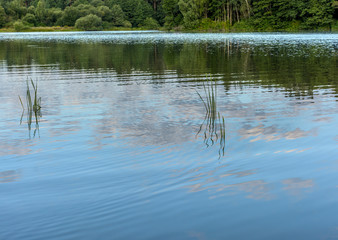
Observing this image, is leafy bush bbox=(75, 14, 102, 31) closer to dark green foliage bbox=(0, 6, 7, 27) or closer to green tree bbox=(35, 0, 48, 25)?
green tree bbox=(35, 0, 48, 25)

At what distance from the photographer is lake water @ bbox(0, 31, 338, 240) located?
6402mm

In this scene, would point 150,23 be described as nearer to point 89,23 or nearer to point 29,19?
point 89,23

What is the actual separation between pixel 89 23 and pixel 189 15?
140 feet

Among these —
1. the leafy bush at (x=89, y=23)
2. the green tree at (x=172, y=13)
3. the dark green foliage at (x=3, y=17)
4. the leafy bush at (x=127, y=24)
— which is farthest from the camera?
the leafy bush at (x=127, y=24)

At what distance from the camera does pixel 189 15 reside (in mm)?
121312

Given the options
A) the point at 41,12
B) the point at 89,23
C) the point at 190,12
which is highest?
the point at 41,12

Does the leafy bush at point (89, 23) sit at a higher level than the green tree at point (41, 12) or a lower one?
lower

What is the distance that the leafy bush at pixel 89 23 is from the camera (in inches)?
5684

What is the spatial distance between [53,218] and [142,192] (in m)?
1.76

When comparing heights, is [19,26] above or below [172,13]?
below

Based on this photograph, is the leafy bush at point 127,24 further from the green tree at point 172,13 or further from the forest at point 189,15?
the green tree at point 172,13

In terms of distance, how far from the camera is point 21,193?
25.5 ft

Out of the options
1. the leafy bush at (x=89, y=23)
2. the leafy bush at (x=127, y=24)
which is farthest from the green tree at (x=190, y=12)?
the leafy bush at (x=127, y=24)

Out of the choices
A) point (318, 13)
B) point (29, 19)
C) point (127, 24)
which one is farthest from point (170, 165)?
point (127, 24)
